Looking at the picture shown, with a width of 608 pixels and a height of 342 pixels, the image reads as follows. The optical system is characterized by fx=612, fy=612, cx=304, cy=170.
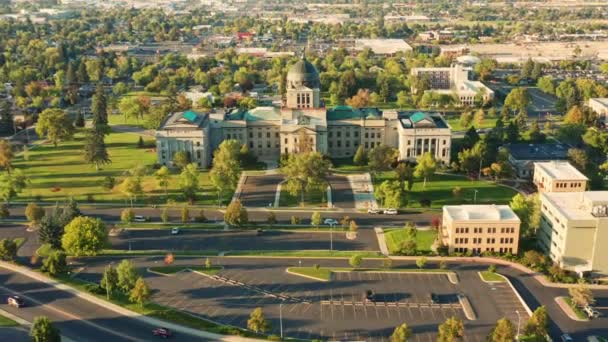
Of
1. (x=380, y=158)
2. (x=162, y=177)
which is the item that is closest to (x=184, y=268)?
(x=162, y=177)

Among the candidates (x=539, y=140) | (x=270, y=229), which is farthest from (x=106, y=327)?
(x=539, y=140)

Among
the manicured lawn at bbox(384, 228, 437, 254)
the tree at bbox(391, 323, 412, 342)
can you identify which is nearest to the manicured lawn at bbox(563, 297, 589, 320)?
the manicured lawn at bbox(384, 228, 437, 254)

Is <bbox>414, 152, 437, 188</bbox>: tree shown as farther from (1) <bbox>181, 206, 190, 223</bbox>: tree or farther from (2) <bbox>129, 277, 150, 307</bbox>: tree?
(2) <bbox>129, 277, 150, 307</bbox>: tree

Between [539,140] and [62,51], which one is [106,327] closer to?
[539,140]

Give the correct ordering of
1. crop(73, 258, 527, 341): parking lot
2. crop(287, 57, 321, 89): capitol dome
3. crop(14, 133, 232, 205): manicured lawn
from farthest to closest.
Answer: crop(287, 57, 321, 89): capitol dome
crop(14, 133, 232, 205): manicured lawn
crop(73, 258, 527, 341): parking lot

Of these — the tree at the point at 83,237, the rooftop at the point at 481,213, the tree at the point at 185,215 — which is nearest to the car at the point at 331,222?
the rooftop at the point at 481,213

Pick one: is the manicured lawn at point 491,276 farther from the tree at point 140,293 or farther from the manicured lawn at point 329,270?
the tree at point 140,293
